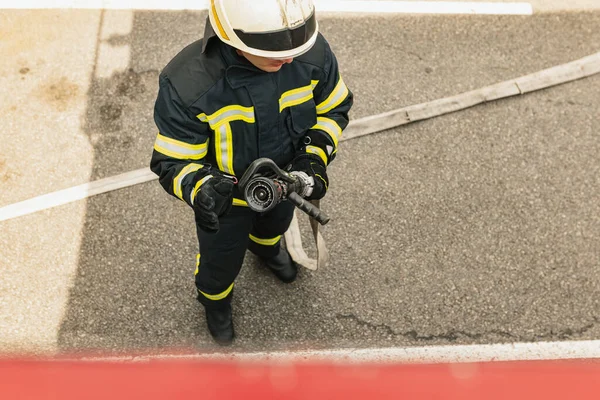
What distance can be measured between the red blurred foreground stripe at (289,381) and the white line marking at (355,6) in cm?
412

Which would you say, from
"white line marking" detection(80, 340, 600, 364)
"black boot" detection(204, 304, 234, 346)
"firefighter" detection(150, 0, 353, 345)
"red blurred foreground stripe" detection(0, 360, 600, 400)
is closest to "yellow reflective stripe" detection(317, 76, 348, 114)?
"firefighter" detection(150, 0, 353, 345)

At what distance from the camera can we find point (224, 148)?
254 cm

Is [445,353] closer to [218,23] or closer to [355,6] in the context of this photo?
[218,23]

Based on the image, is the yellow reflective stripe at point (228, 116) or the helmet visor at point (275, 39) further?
the yellow reflective stripe at point (228, 116)

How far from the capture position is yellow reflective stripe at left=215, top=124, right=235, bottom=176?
2480 millimetres

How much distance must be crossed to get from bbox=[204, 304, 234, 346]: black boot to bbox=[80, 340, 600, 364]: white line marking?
0.08m

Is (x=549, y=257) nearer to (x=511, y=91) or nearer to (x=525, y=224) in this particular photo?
(x=525, y=224)

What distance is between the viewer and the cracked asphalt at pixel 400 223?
11.6ft

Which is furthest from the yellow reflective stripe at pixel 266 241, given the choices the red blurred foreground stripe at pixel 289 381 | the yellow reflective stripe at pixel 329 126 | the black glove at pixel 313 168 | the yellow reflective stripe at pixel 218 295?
the red blurred foreground stripe at pixel 289 381

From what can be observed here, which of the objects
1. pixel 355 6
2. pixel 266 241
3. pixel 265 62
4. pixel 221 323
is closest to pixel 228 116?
pixel 265 62

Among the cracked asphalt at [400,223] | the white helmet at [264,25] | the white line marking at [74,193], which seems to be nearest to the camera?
the white helmet at [264,25]

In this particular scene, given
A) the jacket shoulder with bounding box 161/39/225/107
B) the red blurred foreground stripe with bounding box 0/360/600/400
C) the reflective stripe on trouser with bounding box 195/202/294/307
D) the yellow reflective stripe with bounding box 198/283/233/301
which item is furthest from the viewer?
the yellow reflective stripe with bounding box 198/283/233/301

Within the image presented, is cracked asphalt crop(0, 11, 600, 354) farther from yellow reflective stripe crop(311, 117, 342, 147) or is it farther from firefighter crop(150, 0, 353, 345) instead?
yellow reflective stripe crop(311, 117, 342, 147)

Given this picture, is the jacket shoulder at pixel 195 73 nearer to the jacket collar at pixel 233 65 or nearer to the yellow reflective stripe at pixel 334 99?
the jacket collar at pixel 233 65
